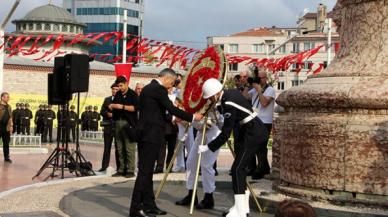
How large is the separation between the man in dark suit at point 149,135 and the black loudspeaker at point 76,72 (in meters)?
4.87

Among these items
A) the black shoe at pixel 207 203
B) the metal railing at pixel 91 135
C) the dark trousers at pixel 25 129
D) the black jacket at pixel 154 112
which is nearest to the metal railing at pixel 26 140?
the dark trousers at pixel 25 129

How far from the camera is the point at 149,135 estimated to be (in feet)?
25.8

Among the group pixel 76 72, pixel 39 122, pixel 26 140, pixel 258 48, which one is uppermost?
pixel 258 48

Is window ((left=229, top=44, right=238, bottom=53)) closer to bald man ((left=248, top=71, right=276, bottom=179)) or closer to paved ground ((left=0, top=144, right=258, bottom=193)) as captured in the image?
paved ground ((left=0, top=144, right=258, bottom=193))

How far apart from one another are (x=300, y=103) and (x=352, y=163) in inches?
41.8

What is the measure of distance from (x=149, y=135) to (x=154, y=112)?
29cm

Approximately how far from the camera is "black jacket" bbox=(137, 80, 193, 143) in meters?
7.88

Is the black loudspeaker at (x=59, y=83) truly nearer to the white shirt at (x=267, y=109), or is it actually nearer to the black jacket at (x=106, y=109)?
the black jacket at (x=106, y=109)

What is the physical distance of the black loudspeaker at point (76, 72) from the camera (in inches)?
496

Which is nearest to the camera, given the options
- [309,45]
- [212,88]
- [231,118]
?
[231,118]

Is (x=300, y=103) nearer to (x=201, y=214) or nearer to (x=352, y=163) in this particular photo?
(x=352, y=163)

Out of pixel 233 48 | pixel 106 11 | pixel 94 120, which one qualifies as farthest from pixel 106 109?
pixel 233 48

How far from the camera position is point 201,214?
321 inches

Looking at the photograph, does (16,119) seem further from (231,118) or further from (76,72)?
(231,118)
